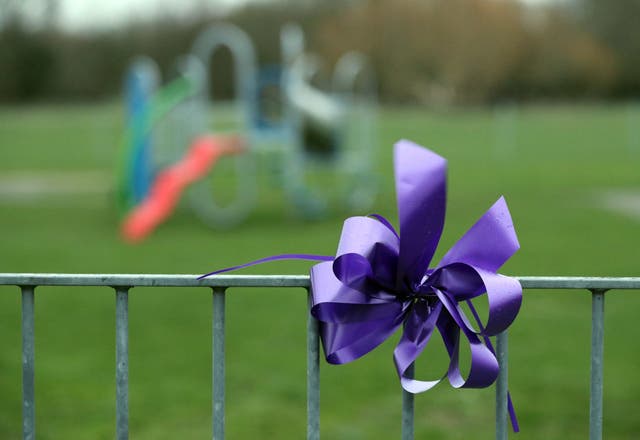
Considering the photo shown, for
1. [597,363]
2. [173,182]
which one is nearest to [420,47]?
[173,182]

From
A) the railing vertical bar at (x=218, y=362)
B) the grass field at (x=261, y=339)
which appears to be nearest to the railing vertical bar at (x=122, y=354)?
the railing vertical bar at (x=218, y=362)

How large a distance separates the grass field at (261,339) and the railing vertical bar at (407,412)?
8.07ft

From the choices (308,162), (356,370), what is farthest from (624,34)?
(356,370)

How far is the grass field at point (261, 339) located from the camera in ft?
13.4

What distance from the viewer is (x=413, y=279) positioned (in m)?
1.40

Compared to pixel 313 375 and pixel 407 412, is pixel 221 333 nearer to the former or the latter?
pixel 313 375

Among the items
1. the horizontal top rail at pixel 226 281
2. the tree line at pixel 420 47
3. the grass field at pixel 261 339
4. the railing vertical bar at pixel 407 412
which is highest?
the tree line at pixel 420 47

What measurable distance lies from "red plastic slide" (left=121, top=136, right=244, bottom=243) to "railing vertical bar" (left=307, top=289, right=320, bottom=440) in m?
8.93

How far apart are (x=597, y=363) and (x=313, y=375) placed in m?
0.45

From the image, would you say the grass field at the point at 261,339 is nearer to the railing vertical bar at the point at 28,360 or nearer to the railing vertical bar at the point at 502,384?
the railing vertical bar at the point at 28,360

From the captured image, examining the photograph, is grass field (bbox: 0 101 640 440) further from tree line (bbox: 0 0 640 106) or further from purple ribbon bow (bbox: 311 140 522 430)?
tree line (bbox: 0 0 640 106)

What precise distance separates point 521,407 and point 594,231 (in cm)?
675

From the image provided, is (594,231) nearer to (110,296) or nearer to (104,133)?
(110,296)

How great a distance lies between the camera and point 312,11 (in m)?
60.9
